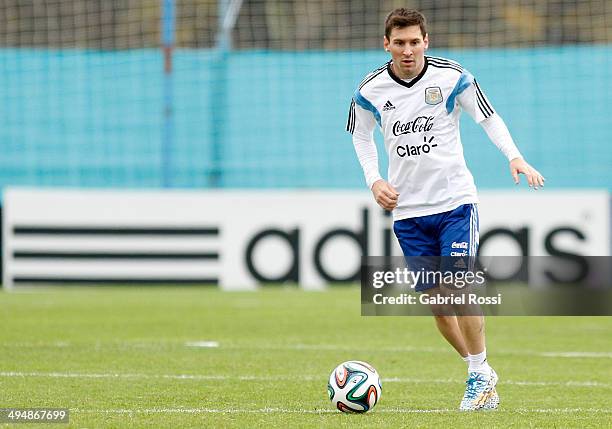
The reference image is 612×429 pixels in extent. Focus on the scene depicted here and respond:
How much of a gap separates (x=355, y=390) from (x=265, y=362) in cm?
277

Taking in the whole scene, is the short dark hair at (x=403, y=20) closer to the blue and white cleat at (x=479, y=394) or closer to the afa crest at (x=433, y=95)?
the afa crest at (x=433, y=95)

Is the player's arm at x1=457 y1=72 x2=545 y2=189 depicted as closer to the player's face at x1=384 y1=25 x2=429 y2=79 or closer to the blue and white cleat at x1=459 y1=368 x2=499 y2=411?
the player's face at x1=384 y1=25 x2=429 y2=79

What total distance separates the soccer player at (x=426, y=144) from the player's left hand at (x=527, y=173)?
15cm

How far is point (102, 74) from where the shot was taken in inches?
760

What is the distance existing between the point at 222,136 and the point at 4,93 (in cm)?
332

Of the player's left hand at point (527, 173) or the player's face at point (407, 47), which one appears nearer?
the player's left hand at point (527, 173)

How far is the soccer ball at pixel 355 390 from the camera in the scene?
6902 mm

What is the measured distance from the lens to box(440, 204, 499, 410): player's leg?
712 cm

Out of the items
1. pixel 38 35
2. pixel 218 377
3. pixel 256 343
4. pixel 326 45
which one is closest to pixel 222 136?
pixel 326 45

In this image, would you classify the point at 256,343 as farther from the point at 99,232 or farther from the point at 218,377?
the point at 99,232

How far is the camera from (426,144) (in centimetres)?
748

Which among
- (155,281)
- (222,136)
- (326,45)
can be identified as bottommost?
(155,281)

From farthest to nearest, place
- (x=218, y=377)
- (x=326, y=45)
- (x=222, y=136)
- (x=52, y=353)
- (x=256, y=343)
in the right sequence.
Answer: (x=326, y=45) → (x=222, y=136) → (x=256, y=343) → (x=52, y=353) → (x=218, y=377)

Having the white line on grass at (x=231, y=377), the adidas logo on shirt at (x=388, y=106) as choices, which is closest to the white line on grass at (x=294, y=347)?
the white line on grass at (x=231, y=377)
